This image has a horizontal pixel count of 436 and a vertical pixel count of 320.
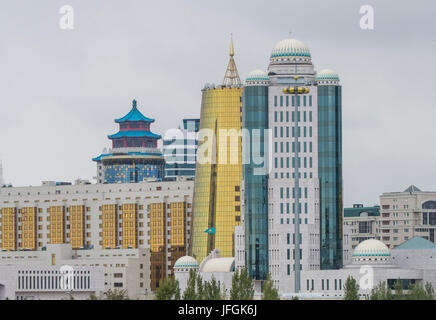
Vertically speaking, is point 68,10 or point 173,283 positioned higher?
point 68,10
